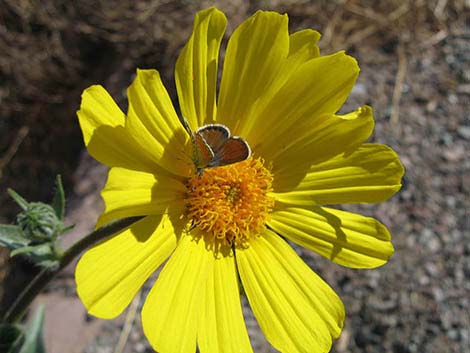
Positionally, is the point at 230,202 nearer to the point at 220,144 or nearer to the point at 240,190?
the point at 240,190

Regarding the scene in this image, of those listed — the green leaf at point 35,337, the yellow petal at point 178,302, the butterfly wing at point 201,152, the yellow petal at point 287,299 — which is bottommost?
the green leaf at point 35,337

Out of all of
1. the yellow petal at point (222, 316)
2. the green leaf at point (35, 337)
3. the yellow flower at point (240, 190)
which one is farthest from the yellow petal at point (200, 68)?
the green leaf at point (35, 337)

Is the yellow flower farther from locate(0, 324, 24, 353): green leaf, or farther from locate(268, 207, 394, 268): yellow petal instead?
locate(0, 324, 24, 353): green leaf

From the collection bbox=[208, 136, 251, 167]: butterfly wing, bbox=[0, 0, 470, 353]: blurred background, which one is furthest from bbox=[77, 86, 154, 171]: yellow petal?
bbox=[0, 0, 470, 353]: blurred background

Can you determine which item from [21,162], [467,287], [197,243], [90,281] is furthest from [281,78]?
[21,162]

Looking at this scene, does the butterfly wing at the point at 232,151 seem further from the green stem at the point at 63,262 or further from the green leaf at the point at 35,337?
the green leaf at the point at 35,337

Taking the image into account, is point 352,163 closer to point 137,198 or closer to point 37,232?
point 137,198
